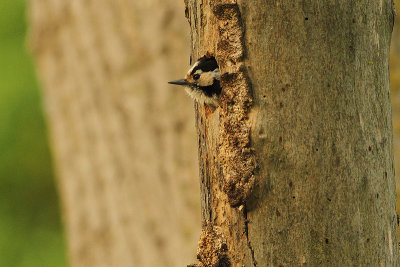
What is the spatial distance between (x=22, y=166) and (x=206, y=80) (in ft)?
17.4

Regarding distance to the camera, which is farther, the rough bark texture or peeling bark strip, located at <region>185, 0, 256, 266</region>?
the rough bark texture

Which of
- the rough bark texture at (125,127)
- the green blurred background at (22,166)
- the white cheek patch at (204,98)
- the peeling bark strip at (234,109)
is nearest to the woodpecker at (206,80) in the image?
the white cheek patch at (204,98)

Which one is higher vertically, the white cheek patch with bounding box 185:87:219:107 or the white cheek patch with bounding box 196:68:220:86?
the white cheek patch with bounding box 196:68:220:86

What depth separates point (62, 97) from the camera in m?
4.66

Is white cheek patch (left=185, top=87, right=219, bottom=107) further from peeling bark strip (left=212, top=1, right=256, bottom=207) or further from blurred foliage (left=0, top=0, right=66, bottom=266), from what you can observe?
blurred foliage (left=0, top=0, right=66, bottom=266)

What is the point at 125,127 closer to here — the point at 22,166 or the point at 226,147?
the point at 226,147

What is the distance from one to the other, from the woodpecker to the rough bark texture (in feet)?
7.11

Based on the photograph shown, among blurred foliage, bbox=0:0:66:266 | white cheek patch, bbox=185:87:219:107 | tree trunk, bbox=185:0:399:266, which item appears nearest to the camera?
tree trunk, bbox=185:0:399:266

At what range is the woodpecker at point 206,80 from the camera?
190 cm

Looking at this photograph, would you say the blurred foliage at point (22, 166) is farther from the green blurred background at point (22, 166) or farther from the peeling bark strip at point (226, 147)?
the peeling bark strip at point (226, 147)

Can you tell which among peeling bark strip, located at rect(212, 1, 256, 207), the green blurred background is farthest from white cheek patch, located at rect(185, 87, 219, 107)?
the green blurred background

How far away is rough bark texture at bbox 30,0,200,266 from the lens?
169 inches

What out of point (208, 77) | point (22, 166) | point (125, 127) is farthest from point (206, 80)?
point (22, 166)

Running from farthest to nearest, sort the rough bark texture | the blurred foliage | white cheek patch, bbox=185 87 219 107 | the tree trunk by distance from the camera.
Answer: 1. the blurred foliage
2. the rough bark texture
3. white cheek patch, bbox=185 87 219 107
4. the tree trunk
